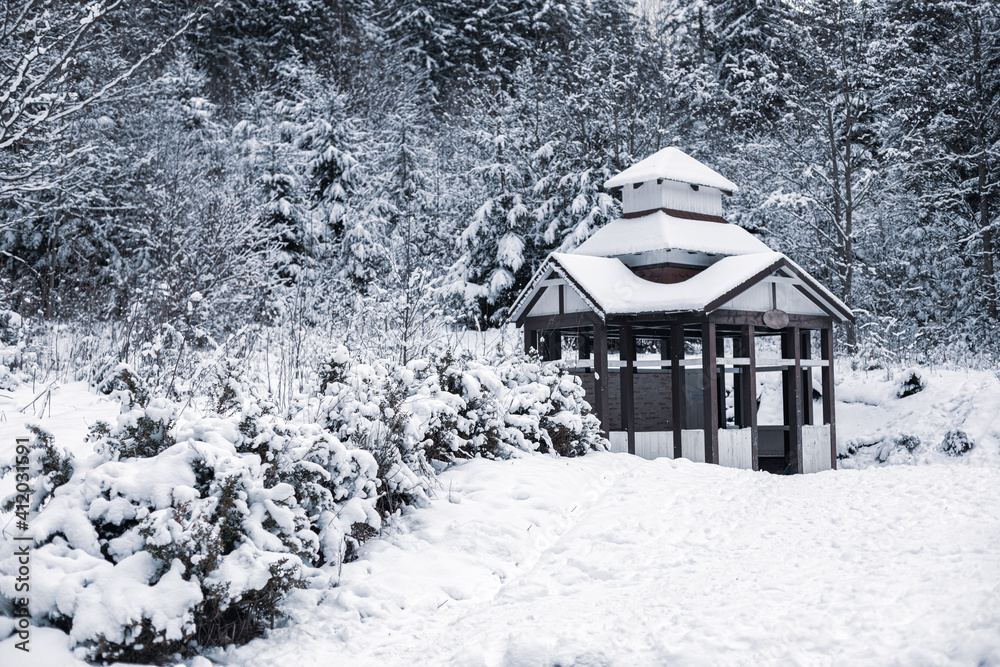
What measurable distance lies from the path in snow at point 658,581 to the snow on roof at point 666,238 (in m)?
5.56

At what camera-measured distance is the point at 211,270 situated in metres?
14.3

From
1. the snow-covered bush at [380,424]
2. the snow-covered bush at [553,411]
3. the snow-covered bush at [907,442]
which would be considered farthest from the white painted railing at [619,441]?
the snow-covered bush at [907,442]

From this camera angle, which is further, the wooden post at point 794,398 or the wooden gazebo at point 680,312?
the wooden post at point 794,398

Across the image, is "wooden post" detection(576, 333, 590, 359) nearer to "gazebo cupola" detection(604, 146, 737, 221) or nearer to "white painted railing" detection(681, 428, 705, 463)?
"gazebo cupola" detection(604, 146, 737, 221)

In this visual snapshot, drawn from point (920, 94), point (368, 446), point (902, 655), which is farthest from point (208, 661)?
point (920, 94)

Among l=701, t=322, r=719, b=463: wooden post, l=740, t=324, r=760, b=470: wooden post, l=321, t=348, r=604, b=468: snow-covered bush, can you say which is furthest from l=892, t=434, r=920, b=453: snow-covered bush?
l=321, t=348, r=604, b=468: snow-covered bush

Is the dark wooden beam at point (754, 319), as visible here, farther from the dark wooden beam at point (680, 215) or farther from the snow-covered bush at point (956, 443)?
the snow-covered bush at point (956, 443)

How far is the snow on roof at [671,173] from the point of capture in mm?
13172

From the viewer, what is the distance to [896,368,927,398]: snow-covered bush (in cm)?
1545

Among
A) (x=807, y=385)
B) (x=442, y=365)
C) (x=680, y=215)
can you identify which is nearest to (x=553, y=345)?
(x=680, y=215)

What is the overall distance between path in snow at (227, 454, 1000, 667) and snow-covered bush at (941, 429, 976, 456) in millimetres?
6690

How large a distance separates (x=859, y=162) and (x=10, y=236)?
22.2 m

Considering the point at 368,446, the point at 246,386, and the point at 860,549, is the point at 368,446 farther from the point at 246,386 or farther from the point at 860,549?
the point at 860,549

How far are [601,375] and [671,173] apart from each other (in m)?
3.91
